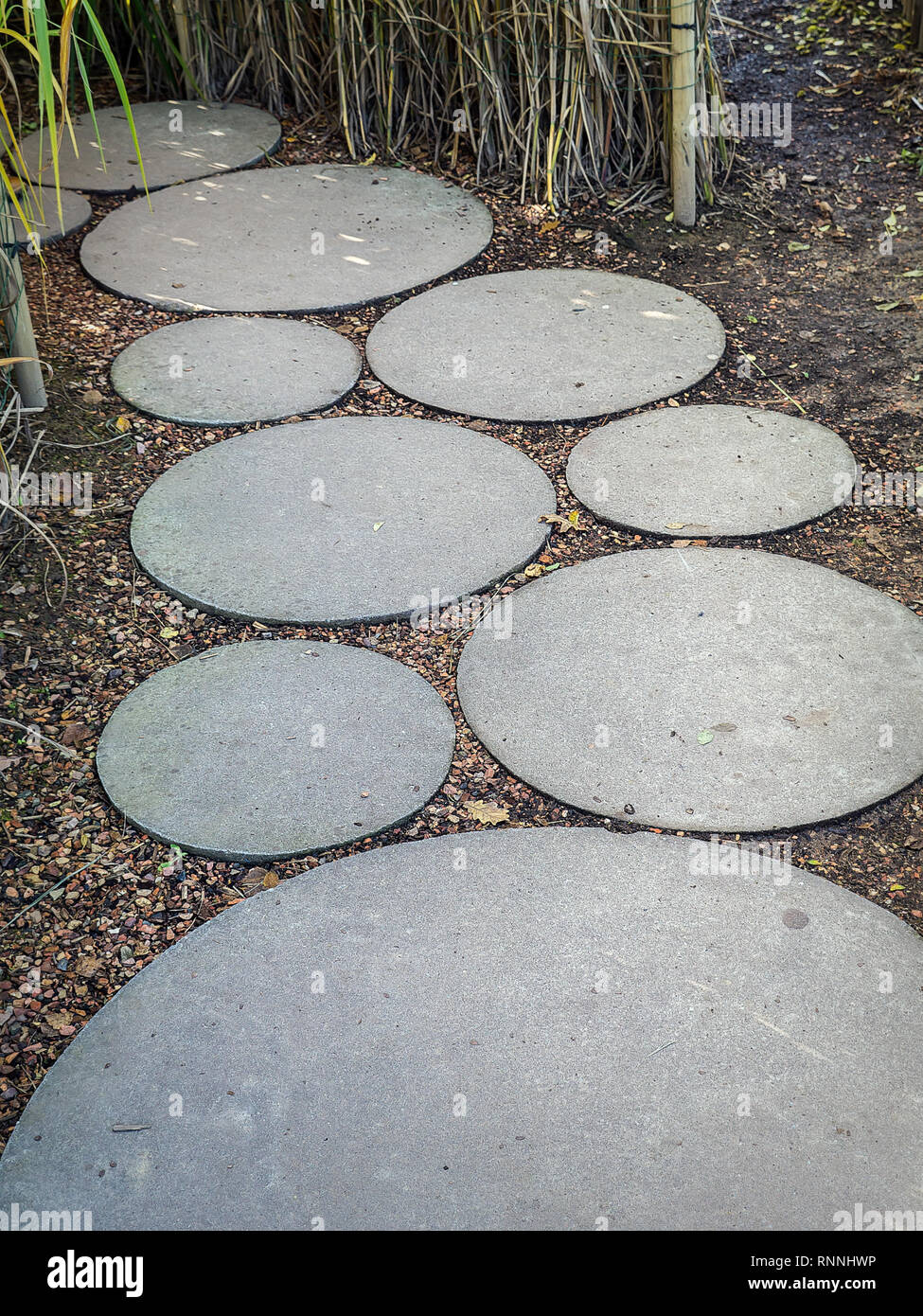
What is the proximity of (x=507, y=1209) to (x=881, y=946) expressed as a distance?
61cm

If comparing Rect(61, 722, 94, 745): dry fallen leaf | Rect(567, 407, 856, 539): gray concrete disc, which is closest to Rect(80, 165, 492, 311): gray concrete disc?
Rect(567, 407, 856, 539): gray concrete disc

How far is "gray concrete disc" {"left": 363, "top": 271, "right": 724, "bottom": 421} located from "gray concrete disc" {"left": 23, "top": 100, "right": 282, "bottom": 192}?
0.99 meters

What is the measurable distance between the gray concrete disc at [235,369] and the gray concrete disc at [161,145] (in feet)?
2.75

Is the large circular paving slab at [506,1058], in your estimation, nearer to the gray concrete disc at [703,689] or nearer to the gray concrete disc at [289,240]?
the gray concrete disc at [703,689]

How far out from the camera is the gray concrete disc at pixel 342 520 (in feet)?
7.09

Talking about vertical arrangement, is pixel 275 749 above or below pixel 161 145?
below

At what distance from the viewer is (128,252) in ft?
10.2

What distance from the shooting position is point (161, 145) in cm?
360

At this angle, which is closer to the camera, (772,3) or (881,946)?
(881,946)

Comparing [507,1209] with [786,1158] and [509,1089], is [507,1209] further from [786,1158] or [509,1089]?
[786,1158]

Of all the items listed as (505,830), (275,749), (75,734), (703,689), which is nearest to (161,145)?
(75,734)

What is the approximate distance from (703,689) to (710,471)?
0.66 meters

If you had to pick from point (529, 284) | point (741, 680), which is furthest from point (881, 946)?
point (529, 284)

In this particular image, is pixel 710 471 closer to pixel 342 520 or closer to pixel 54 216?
pixel 342 520
